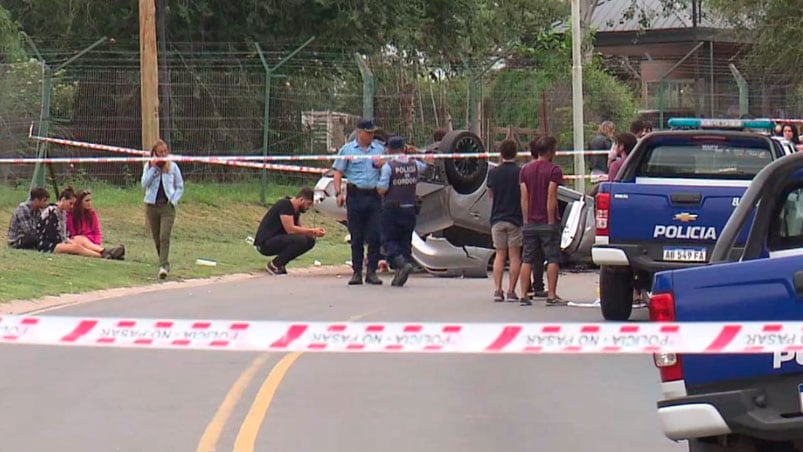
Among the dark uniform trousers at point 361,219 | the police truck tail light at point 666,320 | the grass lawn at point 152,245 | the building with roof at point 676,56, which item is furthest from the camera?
the building with roof at point 676,56

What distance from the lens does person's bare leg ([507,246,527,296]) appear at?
15.3 metres

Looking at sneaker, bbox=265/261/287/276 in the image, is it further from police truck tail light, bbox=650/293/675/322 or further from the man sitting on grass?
police truck tail light, bbox=650/293/675/322

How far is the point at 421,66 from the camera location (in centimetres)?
2991

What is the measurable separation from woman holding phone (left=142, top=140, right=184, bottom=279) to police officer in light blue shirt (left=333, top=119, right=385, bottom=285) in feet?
6.77

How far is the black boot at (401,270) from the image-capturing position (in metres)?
16.9

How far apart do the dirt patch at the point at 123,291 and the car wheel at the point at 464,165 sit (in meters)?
2.10

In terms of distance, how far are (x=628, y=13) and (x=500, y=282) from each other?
31228 mm

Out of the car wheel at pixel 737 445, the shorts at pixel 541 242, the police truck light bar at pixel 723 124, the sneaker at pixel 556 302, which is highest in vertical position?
the police truck light bar at pixel 723 124

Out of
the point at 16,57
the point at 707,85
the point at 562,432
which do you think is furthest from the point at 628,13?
the point at 562,432

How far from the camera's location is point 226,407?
8992mm

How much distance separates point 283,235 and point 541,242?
16.2 ft

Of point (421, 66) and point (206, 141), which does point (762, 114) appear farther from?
point (206, 141)

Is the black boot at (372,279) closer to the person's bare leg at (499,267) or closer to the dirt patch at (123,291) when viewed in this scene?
the dirt patch at (123,291)

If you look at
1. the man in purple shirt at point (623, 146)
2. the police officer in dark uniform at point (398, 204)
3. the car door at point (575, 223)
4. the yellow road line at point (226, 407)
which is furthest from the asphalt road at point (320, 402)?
the police officer in dark uniform at point (398, 204)
